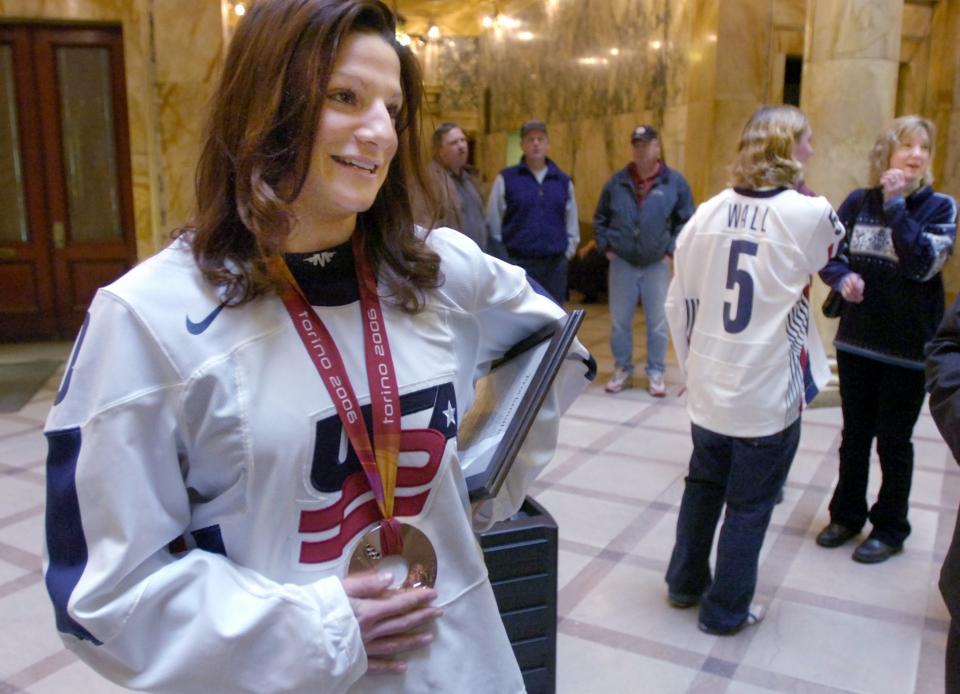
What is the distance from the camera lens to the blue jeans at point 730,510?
2.89 meters

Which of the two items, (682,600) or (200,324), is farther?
(682,600)

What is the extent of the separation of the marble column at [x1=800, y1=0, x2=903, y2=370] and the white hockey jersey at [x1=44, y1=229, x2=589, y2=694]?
5156 millimetres

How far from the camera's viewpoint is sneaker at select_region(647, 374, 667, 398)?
622 cm

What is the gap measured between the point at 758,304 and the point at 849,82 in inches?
134

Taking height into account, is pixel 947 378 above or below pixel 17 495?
above

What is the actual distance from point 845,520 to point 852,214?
1.29m

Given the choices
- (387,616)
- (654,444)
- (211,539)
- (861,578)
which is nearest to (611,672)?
(861,578)

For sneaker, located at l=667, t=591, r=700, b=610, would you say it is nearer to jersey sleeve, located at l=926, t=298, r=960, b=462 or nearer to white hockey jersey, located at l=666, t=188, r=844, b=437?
white hockey jersey, located at l=666, t=188, r=844, b=437

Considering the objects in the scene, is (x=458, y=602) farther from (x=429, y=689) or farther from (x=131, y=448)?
(x=131, y=448)

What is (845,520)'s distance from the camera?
146 inches

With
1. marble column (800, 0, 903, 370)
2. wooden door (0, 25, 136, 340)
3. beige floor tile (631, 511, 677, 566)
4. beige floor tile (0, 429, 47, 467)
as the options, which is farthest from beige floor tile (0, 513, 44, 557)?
Answer: marble column (800, 0, 903, 370)

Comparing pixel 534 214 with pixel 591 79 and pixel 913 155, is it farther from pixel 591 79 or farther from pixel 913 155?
pixel 591 79

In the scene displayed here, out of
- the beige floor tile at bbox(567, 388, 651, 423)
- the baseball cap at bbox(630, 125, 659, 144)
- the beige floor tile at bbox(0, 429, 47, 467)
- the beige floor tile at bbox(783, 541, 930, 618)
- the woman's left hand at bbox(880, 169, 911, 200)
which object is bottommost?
the beige floor tile at bbox(0, 429, 47, 467)

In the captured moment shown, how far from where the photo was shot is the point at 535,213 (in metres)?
6.36
